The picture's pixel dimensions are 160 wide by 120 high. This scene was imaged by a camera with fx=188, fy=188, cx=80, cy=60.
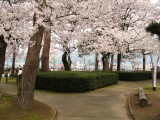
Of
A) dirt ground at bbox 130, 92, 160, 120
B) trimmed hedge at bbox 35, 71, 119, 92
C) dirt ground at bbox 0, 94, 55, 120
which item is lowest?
dirt ground at bbox 130, 92, 160, 120

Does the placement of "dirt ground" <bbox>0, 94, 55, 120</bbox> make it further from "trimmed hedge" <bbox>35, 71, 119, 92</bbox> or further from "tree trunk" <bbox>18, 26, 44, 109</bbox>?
"trimmed hedge" <bbox>35, 71, 119, 92</bbox>

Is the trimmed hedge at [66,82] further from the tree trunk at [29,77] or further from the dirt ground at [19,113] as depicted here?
the tree trunk at [29,77]

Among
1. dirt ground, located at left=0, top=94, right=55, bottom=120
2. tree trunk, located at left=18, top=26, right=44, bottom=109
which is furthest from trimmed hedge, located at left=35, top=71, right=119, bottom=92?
tree trunk, located at left=18, top=26, right=44, bottom=109

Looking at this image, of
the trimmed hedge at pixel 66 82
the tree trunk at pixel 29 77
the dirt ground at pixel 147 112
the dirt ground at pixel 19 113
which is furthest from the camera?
the trimmed hedge at pixel 66 82

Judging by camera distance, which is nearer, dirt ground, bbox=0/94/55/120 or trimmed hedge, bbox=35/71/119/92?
dirt ground, bbox=0/94/55/120

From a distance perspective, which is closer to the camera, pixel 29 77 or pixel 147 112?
pixel 29 77

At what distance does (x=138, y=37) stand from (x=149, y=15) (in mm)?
6654

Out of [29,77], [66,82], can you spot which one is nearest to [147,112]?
[29,77]

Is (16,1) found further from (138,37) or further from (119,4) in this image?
(119,4)

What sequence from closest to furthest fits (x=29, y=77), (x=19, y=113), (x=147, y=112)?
(x=19, y=113)
(x=29, y=77)
(x=147, y=112)

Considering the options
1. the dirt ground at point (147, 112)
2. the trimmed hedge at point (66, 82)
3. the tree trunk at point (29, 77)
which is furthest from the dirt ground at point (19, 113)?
the trimmed hedge at point (66, 82)

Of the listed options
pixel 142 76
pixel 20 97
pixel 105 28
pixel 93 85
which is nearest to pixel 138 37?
pixel 105 28

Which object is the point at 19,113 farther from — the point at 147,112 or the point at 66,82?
the point at 66,82

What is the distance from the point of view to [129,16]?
26.5 meters
